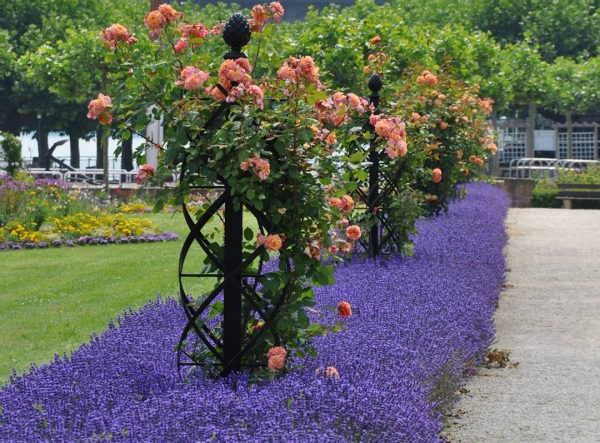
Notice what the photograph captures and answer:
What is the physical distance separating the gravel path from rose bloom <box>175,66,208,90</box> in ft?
7.93

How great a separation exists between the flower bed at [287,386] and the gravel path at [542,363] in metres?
0.27

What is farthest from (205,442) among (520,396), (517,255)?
(517,255)

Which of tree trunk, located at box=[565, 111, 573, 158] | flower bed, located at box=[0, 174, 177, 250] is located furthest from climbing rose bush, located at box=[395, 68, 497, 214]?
tree trunk, located at box=[565, 111, 573, 158]

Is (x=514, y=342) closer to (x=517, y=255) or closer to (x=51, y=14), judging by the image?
(x=517, y=255)

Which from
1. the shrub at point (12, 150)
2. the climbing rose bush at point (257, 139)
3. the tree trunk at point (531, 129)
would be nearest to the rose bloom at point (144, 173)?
the climbing rose bush at point (257, 139)

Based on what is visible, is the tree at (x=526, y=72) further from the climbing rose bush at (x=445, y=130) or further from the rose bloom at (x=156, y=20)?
the rose bloom at (x=156, y=20)

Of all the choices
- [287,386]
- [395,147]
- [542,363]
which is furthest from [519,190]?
[287,386]

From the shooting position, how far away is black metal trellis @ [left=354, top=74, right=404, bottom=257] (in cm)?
1055

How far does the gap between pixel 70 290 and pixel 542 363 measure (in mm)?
5419

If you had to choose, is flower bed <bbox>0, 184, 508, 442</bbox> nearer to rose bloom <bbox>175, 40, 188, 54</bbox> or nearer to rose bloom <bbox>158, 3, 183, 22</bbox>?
rose bloom <bbox>175, 40, 188, 54</bbox>

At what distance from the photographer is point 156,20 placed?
533 cm

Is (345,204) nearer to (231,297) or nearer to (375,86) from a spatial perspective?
(231,297)

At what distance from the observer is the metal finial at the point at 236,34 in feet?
17.5

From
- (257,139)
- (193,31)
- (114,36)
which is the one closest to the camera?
(257,139)
